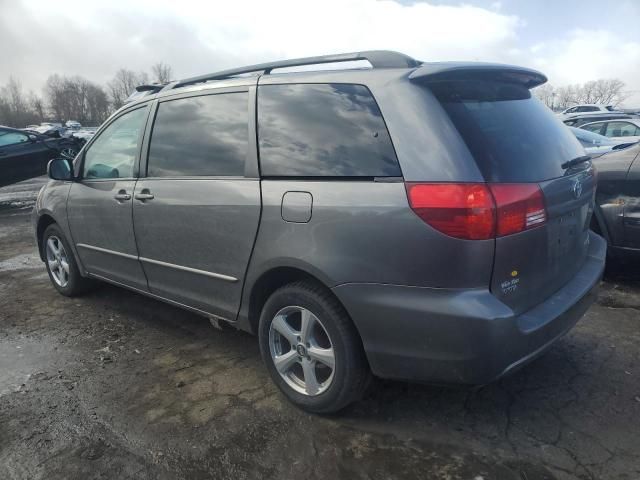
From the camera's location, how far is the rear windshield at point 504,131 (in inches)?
86.6

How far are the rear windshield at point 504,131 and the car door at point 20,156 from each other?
11044 mm

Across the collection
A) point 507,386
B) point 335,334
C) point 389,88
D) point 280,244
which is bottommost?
point 507,386

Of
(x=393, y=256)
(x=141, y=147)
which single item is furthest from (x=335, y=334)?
(x=141, y=147)

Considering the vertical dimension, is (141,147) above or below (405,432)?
above

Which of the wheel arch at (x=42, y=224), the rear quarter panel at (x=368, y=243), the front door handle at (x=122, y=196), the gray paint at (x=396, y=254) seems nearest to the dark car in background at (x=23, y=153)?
the wheel arch at (x=42, y=224)

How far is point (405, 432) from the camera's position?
8.29ft

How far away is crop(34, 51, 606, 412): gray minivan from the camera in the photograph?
6.96 feet

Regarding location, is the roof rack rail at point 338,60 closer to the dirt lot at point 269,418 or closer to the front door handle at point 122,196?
the front door handle at point 122,196

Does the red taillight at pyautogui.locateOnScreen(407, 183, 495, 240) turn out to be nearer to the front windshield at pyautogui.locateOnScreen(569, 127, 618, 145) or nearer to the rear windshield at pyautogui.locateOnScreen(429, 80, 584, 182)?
the rear windshield at pyautogui.locateOnScreen(429, 80, 584, 182)

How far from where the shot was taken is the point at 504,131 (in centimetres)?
236

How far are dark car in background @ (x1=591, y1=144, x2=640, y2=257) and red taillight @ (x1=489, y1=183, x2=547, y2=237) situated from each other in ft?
7.97

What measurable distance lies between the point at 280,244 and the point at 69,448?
1448 millimetres

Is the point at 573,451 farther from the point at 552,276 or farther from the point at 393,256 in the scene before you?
the point at 393,256

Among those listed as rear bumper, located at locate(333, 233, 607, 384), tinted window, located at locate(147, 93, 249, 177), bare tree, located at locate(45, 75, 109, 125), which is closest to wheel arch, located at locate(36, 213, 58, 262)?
tinted window, located at locate(147, 93, 249, 177)
